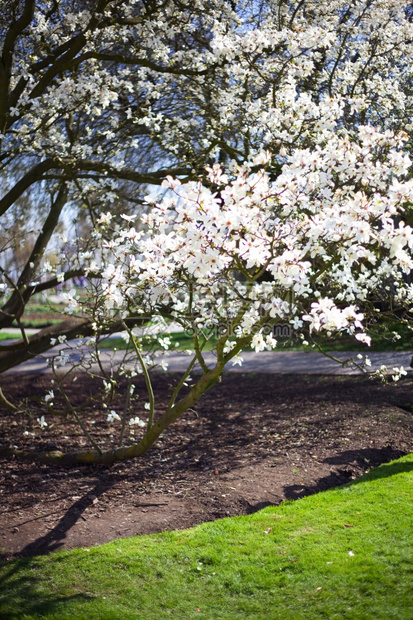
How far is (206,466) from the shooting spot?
5.41 metres

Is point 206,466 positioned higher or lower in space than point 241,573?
higher

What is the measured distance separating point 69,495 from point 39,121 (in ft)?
13.9

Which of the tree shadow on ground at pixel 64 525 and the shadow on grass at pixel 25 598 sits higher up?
the tree shadow on ground at pixel 64 525

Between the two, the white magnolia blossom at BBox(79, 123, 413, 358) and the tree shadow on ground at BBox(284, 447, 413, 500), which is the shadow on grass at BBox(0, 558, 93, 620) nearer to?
the white magnolia blossom at BBox(79, 123, 413, 358)

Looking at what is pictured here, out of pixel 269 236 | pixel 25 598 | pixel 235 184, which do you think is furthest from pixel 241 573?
pixel 235 184

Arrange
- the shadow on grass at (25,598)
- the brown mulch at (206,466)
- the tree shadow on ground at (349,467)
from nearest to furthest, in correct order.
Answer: the shadow on grass at (25,598)
the brown mulch at (206,466)
the tree shadow on ground at (349,467)

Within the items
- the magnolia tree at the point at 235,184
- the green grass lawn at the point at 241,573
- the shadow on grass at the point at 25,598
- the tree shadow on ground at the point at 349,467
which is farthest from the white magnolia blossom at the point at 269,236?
the shadow on grass at the point at 25,598

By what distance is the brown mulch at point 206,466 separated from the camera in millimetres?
4238

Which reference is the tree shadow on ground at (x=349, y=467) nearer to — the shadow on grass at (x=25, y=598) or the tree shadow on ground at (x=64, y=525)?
the tree shadow on ground at (x=64, y=525)

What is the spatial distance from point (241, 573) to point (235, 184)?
2287 millimetres

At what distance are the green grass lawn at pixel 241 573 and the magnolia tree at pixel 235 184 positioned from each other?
45.9 inches

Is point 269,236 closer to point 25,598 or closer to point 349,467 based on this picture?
point 25,598

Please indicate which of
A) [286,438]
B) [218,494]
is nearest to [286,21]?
[286,438]

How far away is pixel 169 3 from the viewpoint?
657cm
